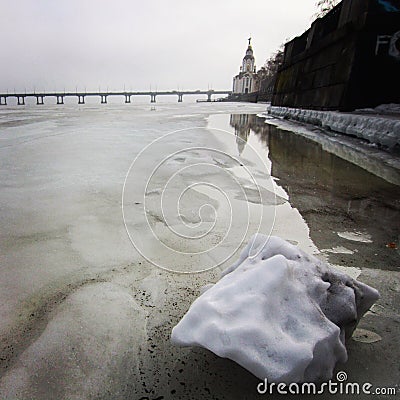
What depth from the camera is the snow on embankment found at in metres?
6.77

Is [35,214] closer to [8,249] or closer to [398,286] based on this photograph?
[8,249]

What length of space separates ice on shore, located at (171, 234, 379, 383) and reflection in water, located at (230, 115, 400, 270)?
976 mm

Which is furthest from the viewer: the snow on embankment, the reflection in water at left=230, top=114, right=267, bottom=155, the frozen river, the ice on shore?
the reflection in water at left=230, top=114, right=267, bottom=155

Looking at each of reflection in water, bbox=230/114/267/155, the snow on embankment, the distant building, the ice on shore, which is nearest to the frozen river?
the ice on shore

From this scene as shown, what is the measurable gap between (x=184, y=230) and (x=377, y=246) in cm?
153

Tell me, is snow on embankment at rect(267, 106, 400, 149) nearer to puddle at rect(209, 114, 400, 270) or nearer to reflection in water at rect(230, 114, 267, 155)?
puddle at rect(209, 114, 400, 270)

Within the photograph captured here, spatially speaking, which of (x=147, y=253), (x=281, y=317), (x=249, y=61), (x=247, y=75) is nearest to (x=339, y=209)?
(x=147, y=253)

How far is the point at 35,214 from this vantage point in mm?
3107

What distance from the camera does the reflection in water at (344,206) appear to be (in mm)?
2558

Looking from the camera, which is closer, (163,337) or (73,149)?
(163,337)

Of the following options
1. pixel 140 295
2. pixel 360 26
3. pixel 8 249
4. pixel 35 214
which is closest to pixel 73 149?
pixel 35 214

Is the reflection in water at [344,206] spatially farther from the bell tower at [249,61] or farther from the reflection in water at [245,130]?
the bell tower at [249,61]

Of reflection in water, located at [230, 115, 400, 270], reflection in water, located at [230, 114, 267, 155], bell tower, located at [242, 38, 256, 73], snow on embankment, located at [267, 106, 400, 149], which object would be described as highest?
bell tower, located at [242, 38, 256, 73]

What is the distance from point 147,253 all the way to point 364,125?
7.58 m
